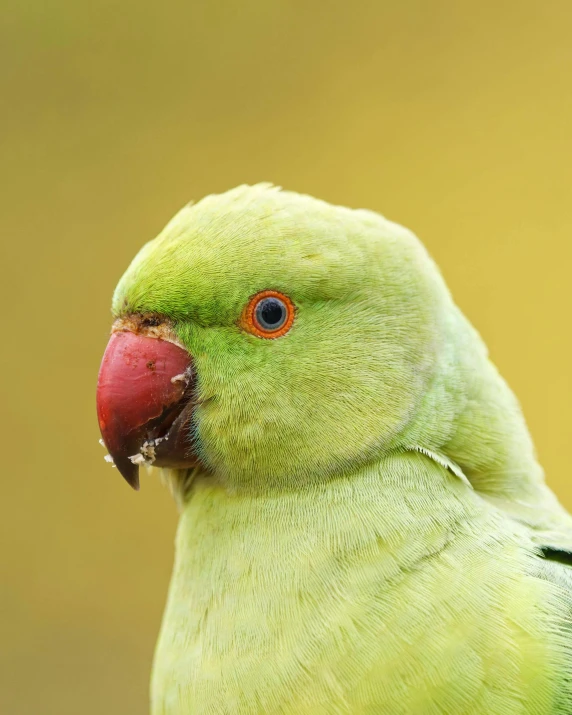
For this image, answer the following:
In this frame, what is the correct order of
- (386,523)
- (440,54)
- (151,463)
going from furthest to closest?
(440,54) → (151,463) → (386,523)

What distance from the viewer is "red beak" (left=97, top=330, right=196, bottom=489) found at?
3.79 ft

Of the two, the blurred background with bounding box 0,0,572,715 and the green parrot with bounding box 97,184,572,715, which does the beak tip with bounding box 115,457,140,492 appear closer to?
the green parrot with bounding box 97,184,572,715

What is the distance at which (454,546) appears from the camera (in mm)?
1062

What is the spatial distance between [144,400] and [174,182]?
2080mm

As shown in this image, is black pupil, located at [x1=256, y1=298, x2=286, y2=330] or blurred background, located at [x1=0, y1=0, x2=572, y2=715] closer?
black pupil, located at [x1=256, y1=298, x2=286, y2=330]

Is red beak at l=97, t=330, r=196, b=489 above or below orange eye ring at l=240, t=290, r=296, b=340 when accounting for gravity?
below

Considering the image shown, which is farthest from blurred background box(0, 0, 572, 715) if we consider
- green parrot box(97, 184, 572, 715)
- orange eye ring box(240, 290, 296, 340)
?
orange eye ring box(240, 290, 296, 340)

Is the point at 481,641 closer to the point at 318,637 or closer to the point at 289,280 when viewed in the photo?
the point at 318,637

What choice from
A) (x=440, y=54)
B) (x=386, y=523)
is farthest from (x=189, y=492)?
(x=440, y=54)

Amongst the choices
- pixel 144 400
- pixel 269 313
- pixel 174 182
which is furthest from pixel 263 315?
pixel 174 182

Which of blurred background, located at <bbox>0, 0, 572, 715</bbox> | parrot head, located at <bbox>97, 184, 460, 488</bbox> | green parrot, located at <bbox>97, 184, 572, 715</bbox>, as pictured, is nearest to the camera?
green parrot, located at <bbox>97, 184, 572, 715</bbox>

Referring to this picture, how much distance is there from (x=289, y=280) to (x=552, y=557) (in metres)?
0.52

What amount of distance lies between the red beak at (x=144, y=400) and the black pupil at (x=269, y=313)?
120mm

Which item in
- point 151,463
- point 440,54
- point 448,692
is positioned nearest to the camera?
point 448,692
